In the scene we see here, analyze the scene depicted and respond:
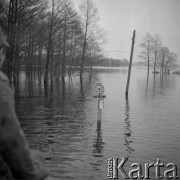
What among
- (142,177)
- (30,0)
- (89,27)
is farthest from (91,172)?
(89,27)

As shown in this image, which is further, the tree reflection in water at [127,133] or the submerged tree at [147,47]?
the submerged tree at [147,47]

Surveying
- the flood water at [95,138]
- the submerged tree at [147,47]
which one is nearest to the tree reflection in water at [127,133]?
the flood water at [95,138]

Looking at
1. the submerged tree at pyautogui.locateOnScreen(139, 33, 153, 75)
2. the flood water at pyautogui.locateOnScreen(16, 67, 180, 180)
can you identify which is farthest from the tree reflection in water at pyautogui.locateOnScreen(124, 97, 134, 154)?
the submerged tree at pyautogui.locateOnScreen(139, 33, 153, 75)

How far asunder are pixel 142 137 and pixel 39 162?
7.59 metres

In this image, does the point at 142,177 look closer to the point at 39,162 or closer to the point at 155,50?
the point at 39,162

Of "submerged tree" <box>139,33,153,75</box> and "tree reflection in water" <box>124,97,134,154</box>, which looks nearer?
"tree reflection in water" <box>124,97,134,154</box>

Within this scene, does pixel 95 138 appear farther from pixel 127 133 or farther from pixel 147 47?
pixel 147 47

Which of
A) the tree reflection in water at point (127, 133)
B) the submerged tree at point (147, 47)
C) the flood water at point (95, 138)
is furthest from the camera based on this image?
the submerged tree at point (147, 47)

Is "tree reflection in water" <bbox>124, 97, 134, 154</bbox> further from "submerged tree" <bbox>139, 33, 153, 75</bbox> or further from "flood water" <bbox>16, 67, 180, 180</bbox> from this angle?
"submerged tree" <bbox>139, 33, 153, 75</bbox>

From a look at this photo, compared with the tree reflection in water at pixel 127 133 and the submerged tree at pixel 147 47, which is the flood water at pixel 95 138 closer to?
the tree reflection in water at pixel 127 133

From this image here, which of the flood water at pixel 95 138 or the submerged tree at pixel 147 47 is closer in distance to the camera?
the flood water at pixel 95 138

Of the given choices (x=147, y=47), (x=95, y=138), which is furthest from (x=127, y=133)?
(x=147, y=47)

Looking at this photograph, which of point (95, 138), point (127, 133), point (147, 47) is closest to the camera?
point (95, 138)

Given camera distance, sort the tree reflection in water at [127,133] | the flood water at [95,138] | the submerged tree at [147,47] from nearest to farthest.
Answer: the flood water at [95,138] < the tree reflection in water at [127,133] < the submerged tree at [147,47]
